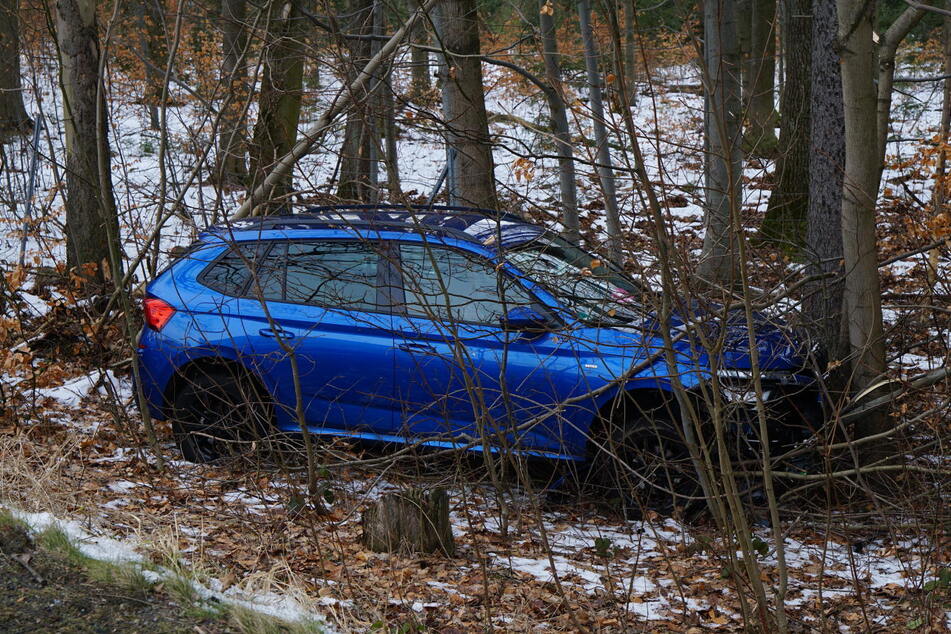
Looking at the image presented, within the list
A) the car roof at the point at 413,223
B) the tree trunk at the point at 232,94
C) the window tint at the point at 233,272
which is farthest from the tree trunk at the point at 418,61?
the window tint at the point at 233,272

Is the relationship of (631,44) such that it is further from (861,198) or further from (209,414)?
(209,414)

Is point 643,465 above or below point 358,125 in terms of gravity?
below

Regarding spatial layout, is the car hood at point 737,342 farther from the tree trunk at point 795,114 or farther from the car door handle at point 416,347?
the tree trunk at point 795,114

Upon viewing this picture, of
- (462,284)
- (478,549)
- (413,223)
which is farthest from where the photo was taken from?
(413,223)

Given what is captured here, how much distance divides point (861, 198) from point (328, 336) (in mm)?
3440

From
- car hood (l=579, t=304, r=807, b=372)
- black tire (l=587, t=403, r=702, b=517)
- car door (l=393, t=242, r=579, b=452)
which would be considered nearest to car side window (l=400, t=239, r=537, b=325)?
car door (l=393, t=242, r=579, b=452)

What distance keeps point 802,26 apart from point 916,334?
655 cm

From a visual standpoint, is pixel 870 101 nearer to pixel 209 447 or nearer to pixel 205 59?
pixel 209 447

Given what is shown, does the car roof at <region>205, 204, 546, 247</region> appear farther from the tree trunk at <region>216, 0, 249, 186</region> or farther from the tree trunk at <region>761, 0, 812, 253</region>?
the tree trunk at <region>761, 0, 812, 253</region>

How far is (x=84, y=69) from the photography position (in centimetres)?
905

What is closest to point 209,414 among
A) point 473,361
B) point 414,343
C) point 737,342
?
point 414,343

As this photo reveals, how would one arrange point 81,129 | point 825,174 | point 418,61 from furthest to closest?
point 81,129 < point 418,61 < point 825,174

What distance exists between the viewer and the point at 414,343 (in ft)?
18.7

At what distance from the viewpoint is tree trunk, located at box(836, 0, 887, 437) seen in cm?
507
